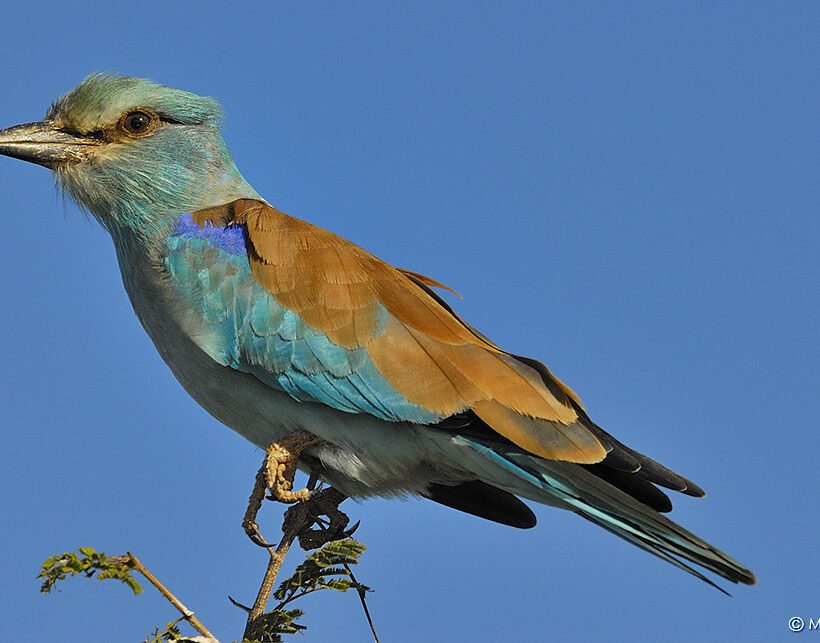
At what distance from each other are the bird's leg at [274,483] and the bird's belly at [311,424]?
0.16m

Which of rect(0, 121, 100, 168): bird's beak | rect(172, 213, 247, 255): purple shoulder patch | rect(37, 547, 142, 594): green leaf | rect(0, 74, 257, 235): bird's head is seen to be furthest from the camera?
rect(0, 121, 100, 168): bird's beak

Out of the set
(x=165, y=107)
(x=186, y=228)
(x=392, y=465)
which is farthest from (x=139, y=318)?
(x=392, y=465)

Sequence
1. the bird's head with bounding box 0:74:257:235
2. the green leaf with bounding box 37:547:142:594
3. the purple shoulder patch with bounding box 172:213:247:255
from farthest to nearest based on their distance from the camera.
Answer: the bird's head with bounding box 0:74:257:235
the purple shoulder patch with bounding box 172:213:247:255
the green leaf with bounding box 37:547:142:594

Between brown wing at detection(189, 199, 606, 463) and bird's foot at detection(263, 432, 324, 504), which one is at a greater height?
brown wing at detection(189, 199, 606, 463)

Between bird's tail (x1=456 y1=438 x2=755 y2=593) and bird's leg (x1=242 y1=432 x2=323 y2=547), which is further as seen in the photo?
bird's leg (x1=242 y1=432 x2=323 y2=547)

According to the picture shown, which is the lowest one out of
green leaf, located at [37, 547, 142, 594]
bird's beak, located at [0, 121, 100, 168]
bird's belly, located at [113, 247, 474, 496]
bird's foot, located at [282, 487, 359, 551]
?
green leaf, located at [37, 547, 142, 594]

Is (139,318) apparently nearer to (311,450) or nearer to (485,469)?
(311,450)

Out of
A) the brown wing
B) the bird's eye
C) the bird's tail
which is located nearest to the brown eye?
the bird's eye

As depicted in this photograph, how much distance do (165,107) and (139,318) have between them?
121cm

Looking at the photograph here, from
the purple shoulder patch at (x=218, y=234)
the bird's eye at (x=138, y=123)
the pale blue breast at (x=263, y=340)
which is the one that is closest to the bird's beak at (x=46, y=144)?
the bird's eye at (x=138, y=123)

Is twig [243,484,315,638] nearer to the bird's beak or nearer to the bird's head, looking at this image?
the bird's head

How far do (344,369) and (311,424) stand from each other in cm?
Answer: 30

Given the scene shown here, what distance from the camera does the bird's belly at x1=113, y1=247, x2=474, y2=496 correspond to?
526 cm

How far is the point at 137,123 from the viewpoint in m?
6.16
